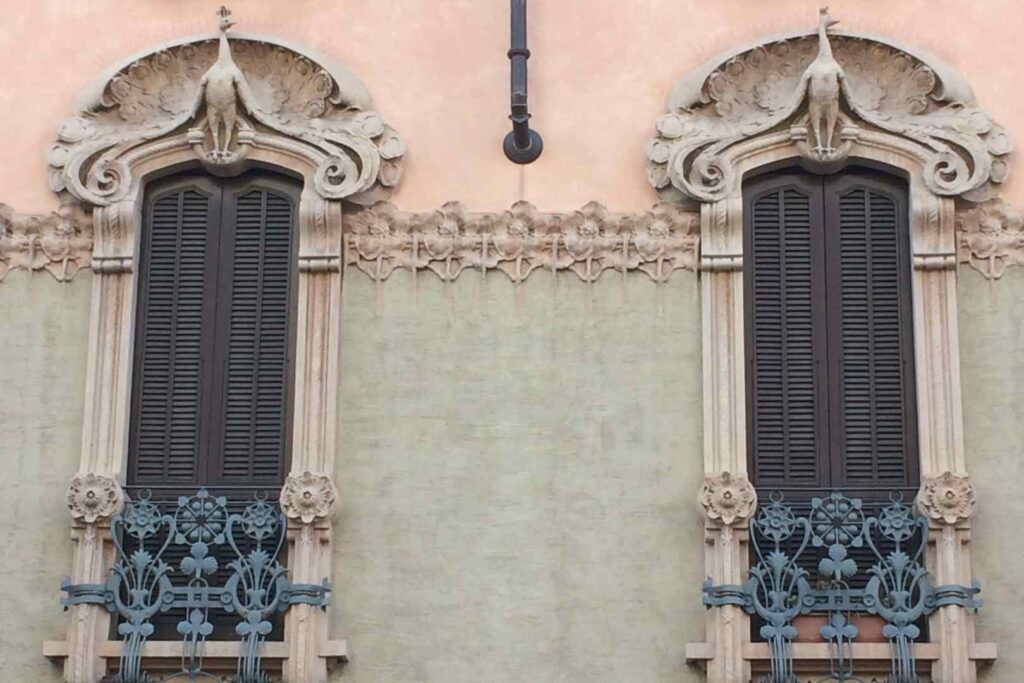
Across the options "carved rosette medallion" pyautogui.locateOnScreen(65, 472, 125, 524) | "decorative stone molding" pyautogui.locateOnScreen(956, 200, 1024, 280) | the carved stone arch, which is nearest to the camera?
"carved rosette medallion" pyautogui.locateOnScreen(65, 472, 125, 524)

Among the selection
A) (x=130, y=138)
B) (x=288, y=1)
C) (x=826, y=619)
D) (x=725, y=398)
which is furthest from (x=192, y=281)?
(x=826, y=619)

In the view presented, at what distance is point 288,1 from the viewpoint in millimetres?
18219

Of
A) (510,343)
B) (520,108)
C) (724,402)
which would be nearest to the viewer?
(724,402)

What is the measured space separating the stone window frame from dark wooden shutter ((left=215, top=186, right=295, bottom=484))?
0.17 meters

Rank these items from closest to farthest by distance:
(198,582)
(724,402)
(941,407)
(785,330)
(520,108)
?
(198,582), (941,407), (724,402), (785,330), (520,108)

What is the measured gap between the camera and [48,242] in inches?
687

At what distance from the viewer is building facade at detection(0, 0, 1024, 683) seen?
16344 millimetres

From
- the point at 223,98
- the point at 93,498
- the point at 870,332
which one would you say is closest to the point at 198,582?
the point at 93,498

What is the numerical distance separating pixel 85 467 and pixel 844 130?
559 cm

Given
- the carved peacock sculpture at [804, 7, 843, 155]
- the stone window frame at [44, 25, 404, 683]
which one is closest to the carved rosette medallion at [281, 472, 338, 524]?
the stone window frame at [44, 25, 404, 683]

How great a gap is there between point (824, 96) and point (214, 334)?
4.44 meters

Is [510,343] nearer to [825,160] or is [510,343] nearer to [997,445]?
[825,160]

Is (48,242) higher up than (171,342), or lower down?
higher up

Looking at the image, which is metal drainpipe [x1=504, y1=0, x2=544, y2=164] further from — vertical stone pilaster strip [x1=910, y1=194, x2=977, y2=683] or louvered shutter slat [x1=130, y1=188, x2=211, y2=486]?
vertical stone pilaster strip [x1=910, y1=194, x2=977, y2=683]
